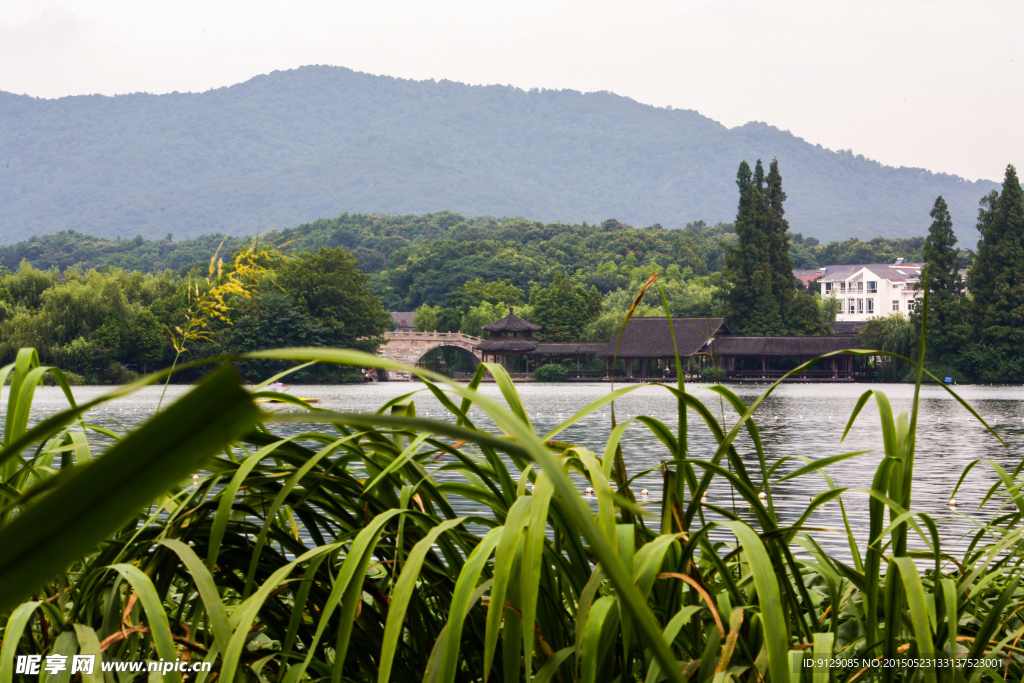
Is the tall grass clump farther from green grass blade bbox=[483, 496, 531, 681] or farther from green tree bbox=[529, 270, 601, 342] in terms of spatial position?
green tree bbox=[529, 270, 601, 342]

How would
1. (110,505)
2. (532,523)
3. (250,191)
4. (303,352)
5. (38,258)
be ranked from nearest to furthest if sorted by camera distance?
(110,505) < (303,352) < (532,523) < (38,258) < (250,191)

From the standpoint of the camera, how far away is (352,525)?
121 cm

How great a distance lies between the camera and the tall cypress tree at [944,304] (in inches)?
1335

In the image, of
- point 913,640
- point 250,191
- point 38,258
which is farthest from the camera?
point 250,191

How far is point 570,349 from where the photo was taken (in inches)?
1713

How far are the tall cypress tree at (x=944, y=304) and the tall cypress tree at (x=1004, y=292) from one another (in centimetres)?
74

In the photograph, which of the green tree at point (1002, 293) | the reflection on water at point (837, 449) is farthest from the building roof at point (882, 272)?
the reflection on water at point (837, 449)

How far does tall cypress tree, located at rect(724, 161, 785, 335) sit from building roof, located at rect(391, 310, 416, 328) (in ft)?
101

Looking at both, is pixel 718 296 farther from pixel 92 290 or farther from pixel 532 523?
pixel 532 523

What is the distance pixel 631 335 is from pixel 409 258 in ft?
102

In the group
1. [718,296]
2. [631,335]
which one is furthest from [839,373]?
[631,335]

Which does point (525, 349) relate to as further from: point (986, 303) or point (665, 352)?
point (986, 303)

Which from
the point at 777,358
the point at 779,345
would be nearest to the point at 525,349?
the point at 777,358

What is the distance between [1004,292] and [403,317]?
45014mm
